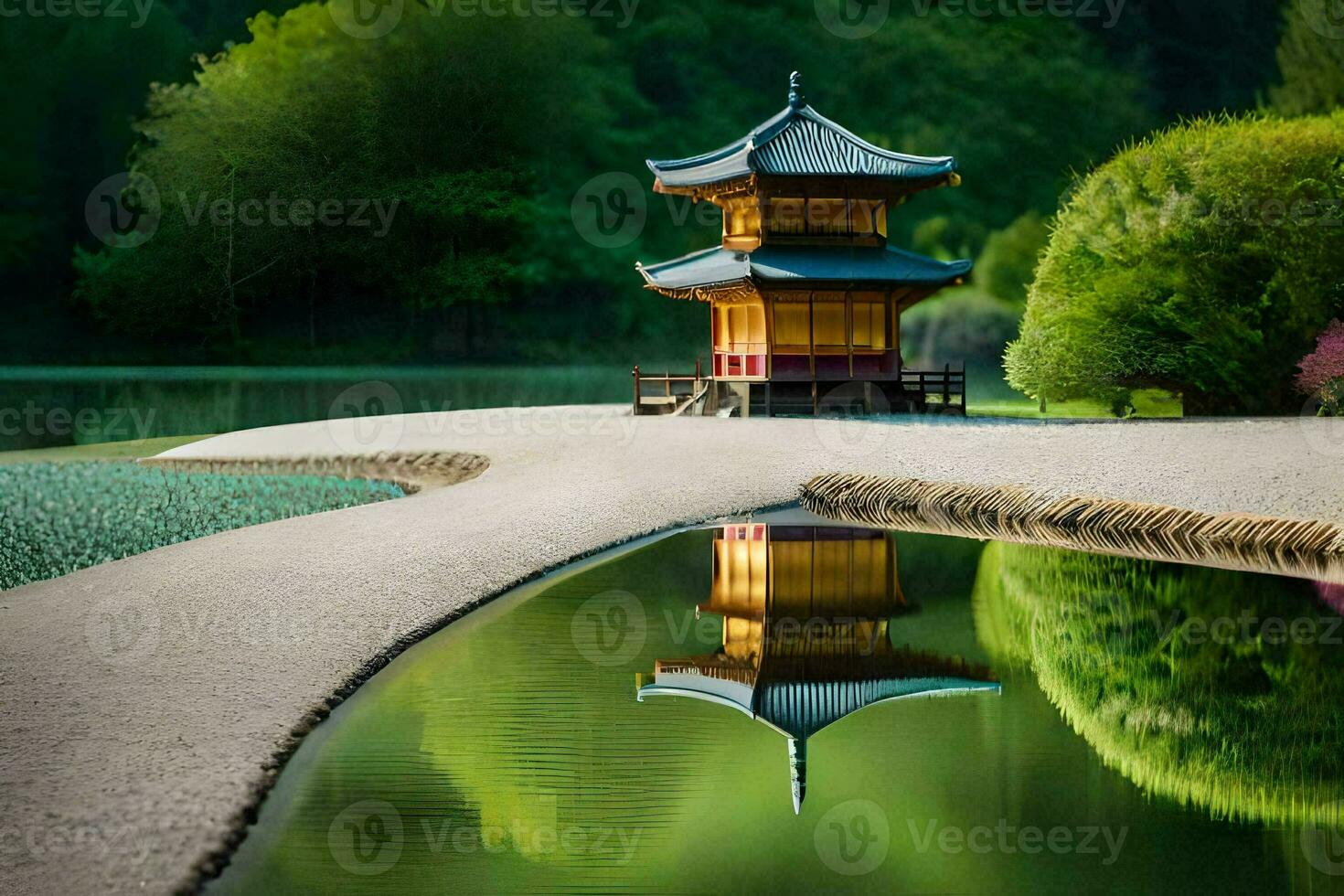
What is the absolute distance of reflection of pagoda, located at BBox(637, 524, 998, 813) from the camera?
636cm

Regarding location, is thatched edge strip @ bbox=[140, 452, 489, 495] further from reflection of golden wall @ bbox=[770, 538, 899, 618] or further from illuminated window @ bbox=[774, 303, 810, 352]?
illuminated window @ bbox=[774, 303, 810, 352]

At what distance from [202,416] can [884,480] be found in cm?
1953

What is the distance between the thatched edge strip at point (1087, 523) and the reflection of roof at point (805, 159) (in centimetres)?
872

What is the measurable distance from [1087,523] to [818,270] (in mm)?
10085

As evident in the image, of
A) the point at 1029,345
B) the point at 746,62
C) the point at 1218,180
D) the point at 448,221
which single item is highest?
the point at 746,62

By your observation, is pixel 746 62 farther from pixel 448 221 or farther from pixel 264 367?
pixel 264 367

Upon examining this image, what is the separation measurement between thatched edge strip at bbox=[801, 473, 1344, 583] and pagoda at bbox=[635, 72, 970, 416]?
7.88 meters

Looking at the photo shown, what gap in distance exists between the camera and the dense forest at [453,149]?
3625 centimetres

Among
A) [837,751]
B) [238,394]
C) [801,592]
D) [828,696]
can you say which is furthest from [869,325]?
[238,394]

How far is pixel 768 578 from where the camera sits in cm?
972

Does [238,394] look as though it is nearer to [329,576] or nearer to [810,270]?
[810,270]

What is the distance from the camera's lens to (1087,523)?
11.6 m

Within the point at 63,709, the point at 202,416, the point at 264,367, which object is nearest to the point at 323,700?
the point at 63,709

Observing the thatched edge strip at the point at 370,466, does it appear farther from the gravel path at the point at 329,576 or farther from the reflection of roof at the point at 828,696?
the reflection of roof at the point at 828,696
